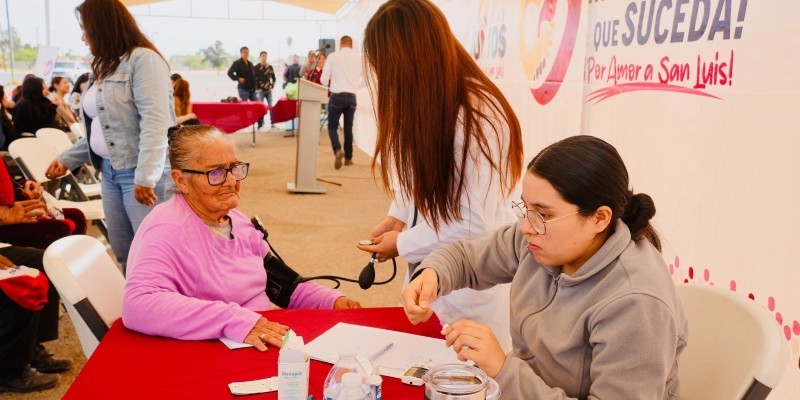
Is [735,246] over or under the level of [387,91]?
under

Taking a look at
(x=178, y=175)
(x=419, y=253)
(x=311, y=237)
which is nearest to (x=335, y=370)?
(x=419, y=253)

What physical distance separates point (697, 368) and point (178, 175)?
1.50 metres

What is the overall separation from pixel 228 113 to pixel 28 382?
756 centimetres

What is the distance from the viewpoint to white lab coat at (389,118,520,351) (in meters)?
1.83

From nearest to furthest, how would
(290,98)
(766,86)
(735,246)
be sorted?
(766,86)
(735,246)
(290,98)

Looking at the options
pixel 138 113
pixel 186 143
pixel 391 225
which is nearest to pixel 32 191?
pixel 138 113

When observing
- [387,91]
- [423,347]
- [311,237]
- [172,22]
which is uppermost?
[172,22]

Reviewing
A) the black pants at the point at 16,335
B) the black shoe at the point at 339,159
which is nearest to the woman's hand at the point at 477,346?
the black pants at the point at 16,335

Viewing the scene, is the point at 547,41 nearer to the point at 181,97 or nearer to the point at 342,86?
the point at 181,97

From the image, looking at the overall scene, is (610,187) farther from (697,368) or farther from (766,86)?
(766,86)

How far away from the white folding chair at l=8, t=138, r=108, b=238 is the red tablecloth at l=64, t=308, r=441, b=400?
121 inches

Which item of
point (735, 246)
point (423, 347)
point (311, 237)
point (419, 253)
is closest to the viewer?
point (423, 347)

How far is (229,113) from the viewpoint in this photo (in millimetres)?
10148

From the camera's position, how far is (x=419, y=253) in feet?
6.46
